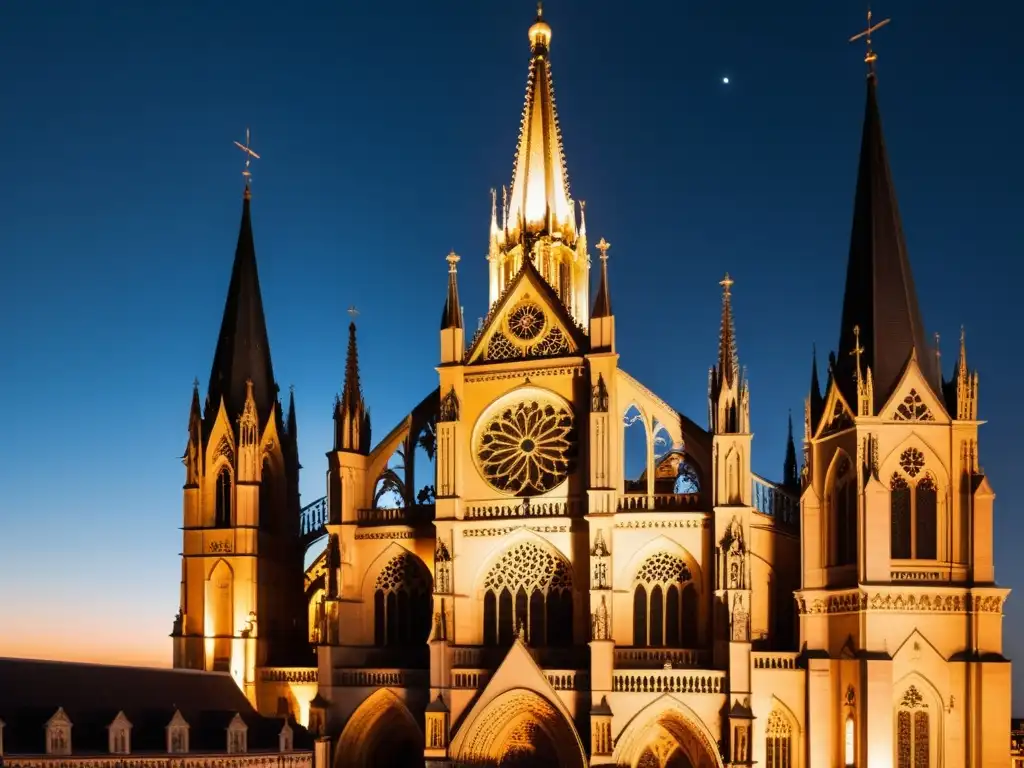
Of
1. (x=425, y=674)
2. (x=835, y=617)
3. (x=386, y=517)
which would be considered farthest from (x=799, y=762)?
(x=386, y=517)

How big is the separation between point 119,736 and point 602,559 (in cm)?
1740

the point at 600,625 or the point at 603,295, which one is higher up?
the point at 603,295

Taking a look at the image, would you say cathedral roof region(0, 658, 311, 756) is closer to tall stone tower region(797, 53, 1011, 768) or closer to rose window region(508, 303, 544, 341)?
rose window region(508, 303, 544, 341)

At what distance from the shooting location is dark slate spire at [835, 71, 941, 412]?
151ft

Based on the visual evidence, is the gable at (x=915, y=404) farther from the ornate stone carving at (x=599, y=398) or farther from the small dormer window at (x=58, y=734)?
the small dormer window at (x=58, y=734)

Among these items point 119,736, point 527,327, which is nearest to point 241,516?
point 119,736

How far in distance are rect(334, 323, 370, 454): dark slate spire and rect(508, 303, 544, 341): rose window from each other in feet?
22.1

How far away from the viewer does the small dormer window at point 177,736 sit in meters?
46.6

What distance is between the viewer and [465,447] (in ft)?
169

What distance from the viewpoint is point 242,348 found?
2239 inches

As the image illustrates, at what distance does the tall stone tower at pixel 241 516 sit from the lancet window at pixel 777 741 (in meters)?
19.8

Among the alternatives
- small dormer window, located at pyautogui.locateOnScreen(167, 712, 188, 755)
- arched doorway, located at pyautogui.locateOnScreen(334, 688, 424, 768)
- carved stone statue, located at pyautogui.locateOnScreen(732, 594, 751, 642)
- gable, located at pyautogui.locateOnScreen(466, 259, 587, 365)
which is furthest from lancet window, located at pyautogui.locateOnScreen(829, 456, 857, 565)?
small dormer window, located at pyautogui.locateOnScreen(167, 712, 188, 755)

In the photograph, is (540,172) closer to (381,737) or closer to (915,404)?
(915,404)

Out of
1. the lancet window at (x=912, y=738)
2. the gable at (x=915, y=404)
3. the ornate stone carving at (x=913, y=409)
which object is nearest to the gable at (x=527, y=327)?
the gable at (x=915, y=404)
